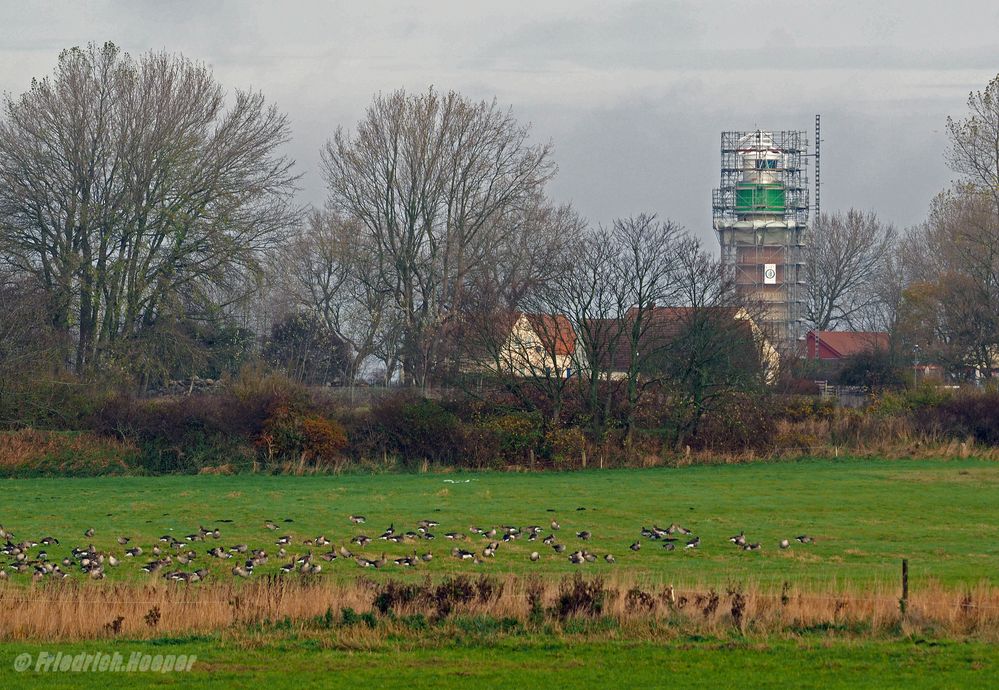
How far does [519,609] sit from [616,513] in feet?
44.3

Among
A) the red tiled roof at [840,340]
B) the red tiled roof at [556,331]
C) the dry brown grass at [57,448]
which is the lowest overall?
the dry brown grass at [57,448]

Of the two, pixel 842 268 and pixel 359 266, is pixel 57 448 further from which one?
pixel 842 268

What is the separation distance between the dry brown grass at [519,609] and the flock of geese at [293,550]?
2.74m

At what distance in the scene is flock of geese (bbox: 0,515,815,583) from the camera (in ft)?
63.5

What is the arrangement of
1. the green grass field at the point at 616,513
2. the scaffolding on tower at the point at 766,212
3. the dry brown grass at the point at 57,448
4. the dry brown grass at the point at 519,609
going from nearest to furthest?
the dry brown grass at the point at 519,609
the green grass field at the point at 616,513
the dry brown grass at the point at 57,448
the scaffolding on tower at the point at 766,212

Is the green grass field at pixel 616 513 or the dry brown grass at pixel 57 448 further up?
the dry brown grass at pixel 57 448

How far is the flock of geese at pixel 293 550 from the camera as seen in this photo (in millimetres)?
19344

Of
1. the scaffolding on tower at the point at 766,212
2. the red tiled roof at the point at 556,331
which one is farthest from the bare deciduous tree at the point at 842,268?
the red tiled roof at the point at 556,331

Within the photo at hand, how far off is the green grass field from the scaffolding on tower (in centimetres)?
6177

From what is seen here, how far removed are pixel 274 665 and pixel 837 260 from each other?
92.0 m

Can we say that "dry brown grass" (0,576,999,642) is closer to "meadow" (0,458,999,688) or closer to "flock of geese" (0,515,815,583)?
"meadow" (0,458,999,688)

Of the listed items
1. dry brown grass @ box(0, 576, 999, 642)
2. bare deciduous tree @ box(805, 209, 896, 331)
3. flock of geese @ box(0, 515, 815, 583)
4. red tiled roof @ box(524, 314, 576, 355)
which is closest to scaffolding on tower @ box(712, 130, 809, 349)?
bare deciduous tree @ box(805, 209, 896, 331)

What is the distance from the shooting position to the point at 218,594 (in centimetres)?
1647

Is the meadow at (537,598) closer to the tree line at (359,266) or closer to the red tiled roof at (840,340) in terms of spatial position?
the tree line at (359,266)
